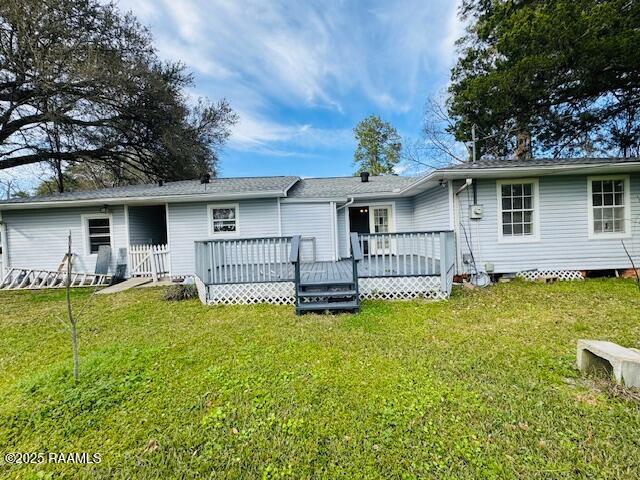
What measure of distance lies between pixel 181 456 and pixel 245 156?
23911 millimetres

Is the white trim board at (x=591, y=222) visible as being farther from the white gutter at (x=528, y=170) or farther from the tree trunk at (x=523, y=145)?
the tree trunk at (x=523, y=145)

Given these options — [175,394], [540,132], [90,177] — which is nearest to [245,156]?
[90,177]

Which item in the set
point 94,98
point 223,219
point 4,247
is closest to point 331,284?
point 223,219

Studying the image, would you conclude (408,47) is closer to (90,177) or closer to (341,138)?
(341,138)

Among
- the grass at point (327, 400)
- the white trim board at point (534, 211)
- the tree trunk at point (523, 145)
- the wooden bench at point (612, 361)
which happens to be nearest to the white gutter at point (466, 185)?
the white trim board at point (534, 211)

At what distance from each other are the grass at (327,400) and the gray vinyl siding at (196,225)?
4239 mm

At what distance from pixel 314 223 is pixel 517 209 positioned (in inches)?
218

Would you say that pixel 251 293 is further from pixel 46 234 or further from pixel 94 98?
pixel 94 98

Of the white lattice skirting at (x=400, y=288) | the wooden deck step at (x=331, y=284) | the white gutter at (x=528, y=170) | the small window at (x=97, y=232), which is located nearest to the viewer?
the wooden deck step at (x=331, y=284)

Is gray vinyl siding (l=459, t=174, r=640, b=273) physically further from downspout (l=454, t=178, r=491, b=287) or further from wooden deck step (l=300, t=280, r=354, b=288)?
wooden deck step (l=300, t=280, r=354, b=288)

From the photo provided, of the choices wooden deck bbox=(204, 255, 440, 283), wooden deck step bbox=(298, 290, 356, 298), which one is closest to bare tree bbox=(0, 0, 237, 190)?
wooden deck bbox=(204, 255, 440, 283)

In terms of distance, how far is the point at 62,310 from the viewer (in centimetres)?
591

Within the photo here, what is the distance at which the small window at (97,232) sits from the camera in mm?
9352

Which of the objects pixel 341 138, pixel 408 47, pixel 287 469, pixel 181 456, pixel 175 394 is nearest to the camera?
pixel 287 469
